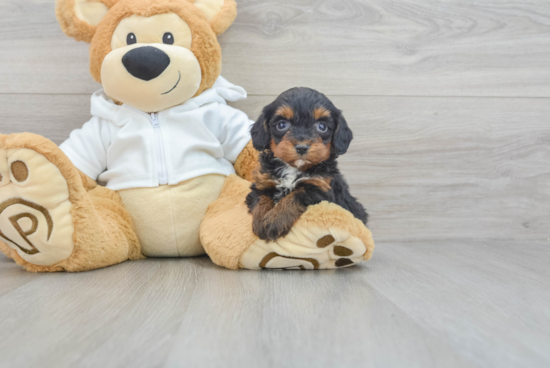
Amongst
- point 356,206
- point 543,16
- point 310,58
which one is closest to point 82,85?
point 310,58

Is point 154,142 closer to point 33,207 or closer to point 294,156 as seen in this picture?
point 33,207

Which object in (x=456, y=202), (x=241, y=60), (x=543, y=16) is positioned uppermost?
(x=543, y=16)

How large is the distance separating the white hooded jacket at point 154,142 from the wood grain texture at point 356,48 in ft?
0.99

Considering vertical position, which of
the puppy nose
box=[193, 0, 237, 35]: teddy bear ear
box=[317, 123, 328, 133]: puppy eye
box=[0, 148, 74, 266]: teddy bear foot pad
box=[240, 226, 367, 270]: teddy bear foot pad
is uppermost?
box=[193, 0, 237, 35]: teddy bear ear

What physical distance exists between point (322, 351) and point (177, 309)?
0.35 metres

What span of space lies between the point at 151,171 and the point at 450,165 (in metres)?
1.28

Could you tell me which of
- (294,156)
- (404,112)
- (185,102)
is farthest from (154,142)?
(404,112)

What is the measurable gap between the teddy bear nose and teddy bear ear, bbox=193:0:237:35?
0.25 metres

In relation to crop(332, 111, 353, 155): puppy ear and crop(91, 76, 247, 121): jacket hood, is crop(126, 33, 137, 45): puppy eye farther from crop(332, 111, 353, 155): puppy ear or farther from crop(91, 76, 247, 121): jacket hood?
crop(332, 111, 353, 155): puppy ear

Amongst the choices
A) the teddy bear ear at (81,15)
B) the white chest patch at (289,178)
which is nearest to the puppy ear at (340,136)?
the white chest patch at (289,178)

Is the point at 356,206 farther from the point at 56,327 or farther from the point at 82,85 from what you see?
the point at 82,85

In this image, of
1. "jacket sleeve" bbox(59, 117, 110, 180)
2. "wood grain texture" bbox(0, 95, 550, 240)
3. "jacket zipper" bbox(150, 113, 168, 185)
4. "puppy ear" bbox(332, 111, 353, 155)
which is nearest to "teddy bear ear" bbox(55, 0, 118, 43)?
"jacket sleeve" bbox(59, 117, 110, 180)

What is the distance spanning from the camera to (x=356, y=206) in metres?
1.31

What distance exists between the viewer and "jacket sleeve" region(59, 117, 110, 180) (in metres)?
1.41
